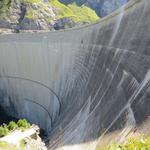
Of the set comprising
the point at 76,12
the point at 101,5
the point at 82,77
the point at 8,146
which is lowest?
the point at 101,5

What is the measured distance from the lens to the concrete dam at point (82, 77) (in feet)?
48.1

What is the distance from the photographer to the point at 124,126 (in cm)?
1286

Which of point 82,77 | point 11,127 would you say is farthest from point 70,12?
point 82,77

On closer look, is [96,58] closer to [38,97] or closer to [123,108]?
[123,108]

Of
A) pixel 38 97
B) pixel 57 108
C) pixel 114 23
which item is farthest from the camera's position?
pixel 38 97

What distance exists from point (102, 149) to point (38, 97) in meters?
25.1

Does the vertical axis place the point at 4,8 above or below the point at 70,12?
above

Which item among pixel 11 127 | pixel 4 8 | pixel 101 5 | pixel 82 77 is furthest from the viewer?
pixel 101 5

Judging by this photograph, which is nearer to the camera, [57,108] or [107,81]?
[107,81]

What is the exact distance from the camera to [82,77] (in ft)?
84.1

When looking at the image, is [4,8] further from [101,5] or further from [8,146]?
[8,146]

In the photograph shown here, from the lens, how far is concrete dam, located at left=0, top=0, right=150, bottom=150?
48.1ft

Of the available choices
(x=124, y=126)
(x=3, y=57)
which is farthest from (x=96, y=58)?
(x=3, y=57)

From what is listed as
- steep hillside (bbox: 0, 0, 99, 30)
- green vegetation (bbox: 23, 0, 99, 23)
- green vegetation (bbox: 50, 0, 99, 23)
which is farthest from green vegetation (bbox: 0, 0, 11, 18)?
green vegetation (bbox: 50, 0, 99, 23)
